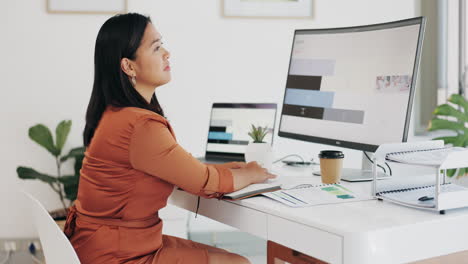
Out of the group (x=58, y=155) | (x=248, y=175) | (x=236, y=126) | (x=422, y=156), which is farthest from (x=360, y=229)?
(x=58, y=155)

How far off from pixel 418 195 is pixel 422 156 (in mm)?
112

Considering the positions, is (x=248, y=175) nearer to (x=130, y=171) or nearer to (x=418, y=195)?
(x=130, y=171)

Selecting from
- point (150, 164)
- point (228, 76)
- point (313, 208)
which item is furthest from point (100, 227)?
point (228, 76)

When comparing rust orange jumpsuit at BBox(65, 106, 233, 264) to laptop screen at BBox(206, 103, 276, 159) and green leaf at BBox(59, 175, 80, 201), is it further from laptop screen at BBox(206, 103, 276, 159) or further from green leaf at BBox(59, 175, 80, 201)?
green leaf at BBox(59, 175, 80, 201)

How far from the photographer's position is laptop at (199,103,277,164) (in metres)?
2.43

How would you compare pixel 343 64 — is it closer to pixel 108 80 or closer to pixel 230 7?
pixel 108 80

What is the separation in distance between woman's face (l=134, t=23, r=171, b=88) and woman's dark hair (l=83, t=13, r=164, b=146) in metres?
0.02

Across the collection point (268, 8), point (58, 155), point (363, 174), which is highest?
point (268, 8)

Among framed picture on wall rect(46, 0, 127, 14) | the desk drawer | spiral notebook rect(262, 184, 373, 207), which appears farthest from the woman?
framed picture on wall rect(46, 0, 127, 14)

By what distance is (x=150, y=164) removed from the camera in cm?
156

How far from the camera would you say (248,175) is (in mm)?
1712

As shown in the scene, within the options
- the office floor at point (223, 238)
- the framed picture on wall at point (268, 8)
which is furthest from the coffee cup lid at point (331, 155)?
the framed picture on wall at point (268, 8)

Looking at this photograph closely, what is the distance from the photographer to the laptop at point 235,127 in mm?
2432

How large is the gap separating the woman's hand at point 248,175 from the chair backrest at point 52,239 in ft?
1.68
